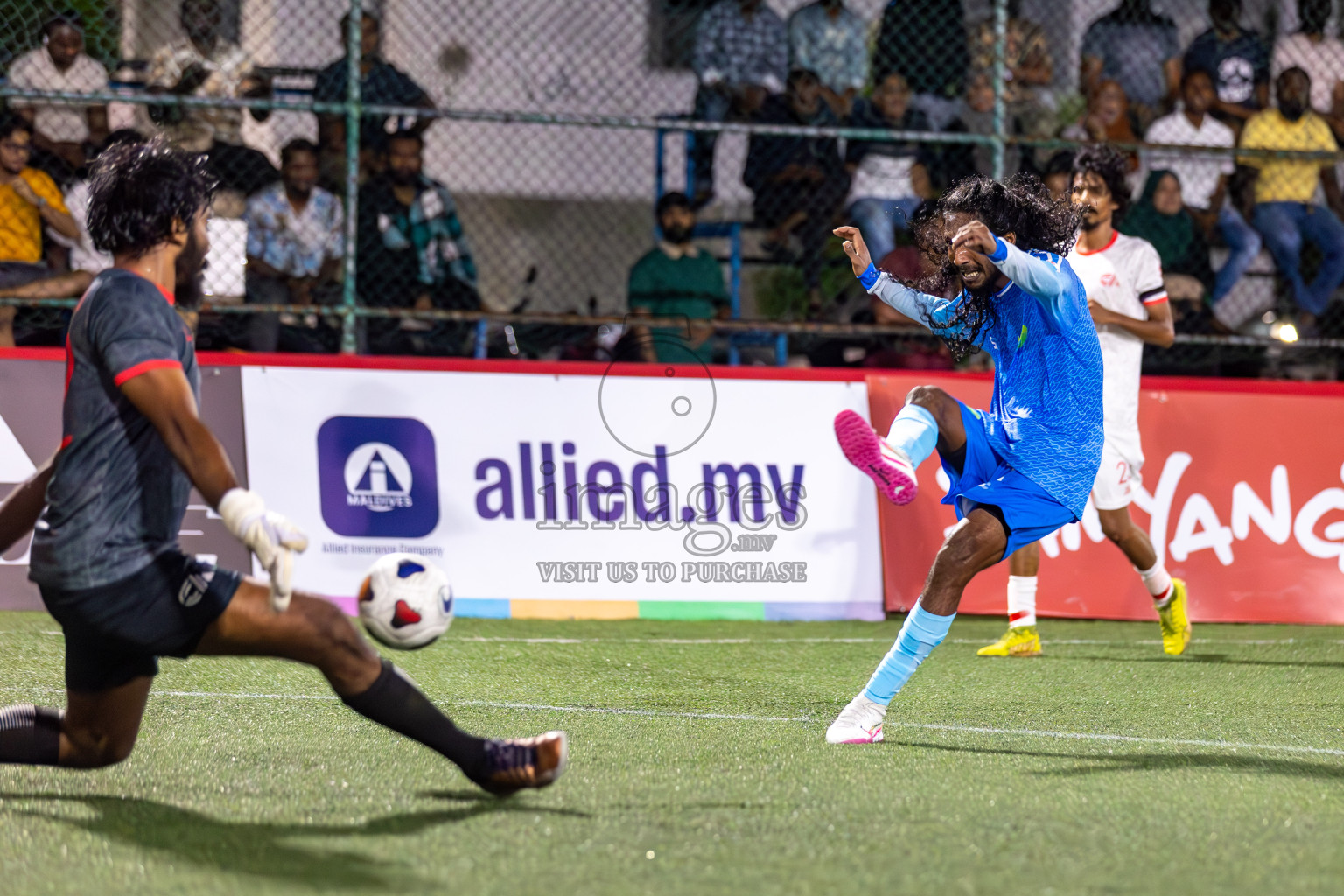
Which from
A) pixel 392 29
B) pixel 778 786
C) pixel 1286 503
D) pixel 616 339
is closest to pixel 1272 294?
pixel 1286 503

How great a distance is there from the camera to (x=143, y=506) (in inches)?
142

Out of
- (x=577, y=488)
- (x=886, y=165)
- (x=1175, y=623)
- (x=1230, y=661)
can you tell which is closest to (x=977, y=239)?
(x=1175, y=623)

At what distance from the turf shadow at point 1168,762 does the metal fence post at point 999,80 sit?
16.6 ft

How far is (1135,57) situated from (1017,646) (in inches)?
249

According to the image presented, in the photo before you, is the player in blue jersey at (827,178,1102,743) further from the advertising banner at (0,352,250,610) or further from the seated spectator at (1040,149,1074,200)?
the seated spectator at (1040,149,1074,200)

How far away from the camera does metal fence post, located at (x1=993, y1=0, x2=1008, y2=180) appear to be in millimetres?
9102

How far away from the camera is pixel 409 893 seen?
3088 mm

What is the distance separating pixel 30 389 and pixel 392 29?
550cm

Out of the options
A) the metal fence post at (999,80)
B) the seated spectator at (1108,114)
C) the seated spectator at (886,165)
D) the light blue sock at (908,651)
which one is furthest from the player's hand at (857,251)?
the seated spectator at (1108,114)

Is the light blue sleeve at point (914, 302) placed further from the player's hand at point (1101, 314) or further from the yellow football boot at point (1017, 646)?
the yellow football boot at point (1017, 646)

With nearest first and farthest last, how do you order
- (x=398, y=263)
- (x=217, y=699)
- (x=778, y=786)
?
(x=778, y=786)
(x=217, y=699)
(x=398, y=263)

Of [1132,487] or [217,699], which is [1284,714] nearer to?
[1132,487]

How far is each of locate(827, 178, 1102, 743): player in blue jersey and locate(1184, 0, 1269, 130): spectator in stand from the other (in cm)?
723

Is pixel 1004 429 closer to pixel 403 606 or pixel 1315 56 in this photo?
pixel 403 606
